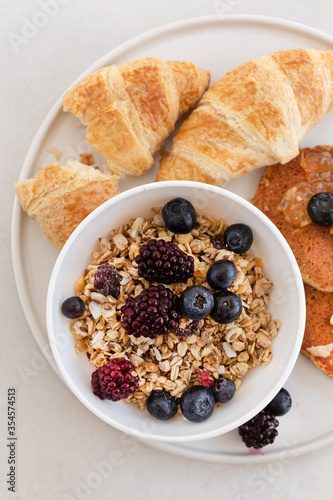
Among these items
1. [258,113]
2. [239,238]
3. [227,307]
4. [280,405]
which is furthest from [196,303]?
[258,113]

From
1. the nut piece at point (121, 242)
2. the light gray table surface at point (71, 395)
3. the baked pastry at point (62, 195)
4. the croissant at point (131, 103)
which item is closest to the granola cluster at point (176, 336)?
the nut piece at point (121, 242)

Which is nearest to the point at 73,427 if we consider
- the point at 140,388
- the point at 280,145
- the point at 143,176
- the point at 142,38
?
the point at 140,388

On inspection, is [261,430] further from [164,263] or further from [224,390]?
[164,263]

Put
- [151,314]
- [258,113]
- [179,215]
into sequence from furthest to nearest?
[258,113] < [179,215] < [151,314]

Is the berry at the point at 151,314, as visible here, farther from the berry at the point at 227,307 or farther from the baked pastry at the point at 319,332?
the baked pastry at the point at 319,332

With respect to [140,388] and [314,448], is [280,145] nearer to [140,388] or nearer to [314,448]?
[140,388]

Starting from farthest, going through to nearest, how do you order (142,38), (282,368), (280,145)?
(142,38) < (280,145) < (282,368)

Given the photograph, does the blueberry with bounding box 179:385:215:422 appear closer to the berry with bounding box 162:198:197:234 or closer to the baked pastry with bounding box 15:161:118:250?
the berry with bounding box 162:198:197:234
